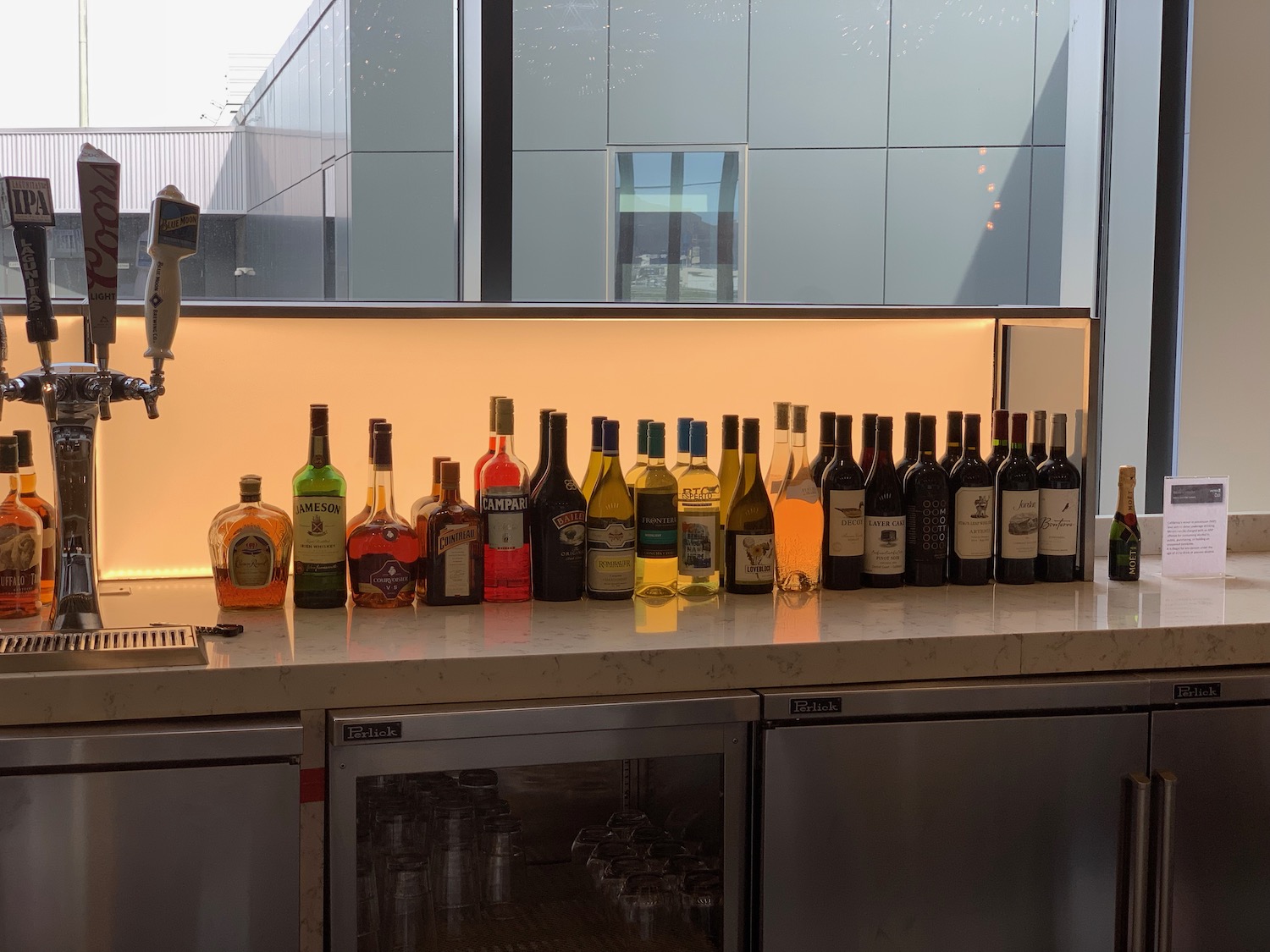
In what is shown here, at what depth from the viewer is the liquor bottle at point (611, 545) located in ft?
6.47

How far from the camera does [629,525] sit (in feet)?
6.54

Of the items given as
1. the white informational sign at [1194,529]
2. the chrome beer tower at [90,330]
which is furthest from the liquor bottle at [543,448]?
the white informational sign at [1194,529]

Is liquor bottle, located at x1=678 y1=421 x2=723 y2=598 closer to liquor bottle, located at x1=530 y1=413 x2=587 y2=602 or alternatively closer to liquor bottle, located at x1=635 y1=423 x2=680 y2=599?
liquor bottle, located at x1=635 y1=423 x2=680 y2=599

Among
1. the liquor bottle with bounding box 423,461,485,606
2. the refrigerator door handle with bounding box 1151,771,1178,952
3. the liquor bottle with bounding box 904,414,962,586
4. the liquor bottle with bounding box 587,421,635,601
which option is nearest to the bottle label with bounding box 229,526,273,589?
the liquor bottle with bounding box 423,461,485,606

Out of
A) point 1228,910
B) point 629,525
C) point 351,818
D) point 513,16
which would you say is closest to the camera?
point 351,818

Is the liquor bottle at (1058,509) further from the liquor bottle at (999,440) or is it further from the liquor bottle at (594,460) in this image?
the liquor bottle at (594,460)

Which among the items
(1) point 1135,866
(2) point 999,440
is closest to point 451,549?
(2) point 999,440

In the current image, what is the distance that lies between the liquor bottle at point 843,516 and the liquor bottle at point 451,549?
0.63m

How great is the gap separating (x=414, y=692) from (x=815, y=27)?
591 centimetres

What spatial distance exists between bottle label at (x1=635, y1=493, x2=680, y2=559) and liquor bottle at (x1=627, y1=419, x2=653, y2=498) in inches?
2.7

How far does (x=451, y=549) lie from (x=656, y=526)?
0.35 m

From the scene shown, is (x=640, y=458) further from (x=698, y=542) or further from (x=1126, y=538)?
(x=1126, y=538)

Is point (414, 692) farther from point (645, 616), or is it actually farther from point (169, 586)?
point (169, 586)

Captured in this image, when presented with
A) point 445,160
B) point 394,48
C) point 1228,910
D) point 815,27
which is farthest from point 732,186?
point 1228,910
